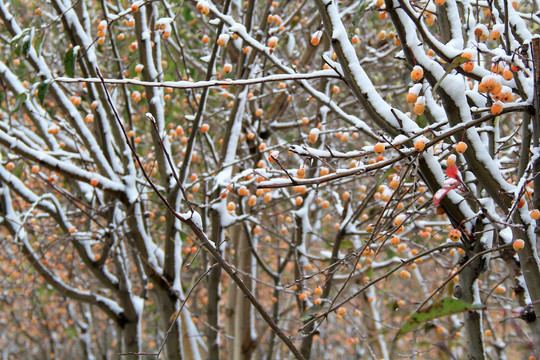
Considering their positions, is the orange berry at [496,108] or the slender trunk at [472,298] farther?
the slender trunk at [472,298]

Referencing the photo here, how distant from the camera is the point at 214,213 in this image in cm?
328

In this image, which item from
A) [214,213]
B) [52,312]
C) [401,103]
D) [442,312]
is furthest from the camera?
[52,312]

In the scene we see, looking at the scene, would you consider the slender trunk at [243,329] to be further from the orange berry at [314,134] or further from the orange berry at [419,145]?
the orange berry at [419,145]

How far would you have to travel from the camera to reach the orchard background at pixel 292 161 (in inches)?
64.6

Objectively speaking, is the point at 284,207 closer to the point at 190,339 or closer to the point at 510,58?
the point at 190,339

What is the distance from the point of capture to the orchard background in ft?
5.38

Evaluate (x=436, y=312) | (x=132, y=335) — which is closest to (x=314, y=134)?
(x=436, y=312)

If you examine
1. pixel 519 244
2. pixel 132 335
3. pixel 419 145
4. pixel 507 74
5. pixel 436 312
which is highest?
pixel 507 74

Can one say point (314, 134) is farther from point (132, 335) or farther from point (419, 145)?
point (132, 335)

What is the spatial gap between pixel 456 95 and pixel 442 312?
750mm

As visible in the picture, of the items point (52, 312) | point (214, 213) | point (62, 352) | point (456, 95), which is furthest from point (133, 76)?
point (62, 352)

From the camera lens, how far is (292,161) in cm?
597

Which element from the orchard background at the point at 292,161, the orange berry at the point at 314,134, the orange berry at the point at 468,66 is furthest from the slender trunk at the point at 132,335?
the orange berry at the point at 468,66

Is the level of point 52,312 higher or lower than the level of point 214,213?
higher
